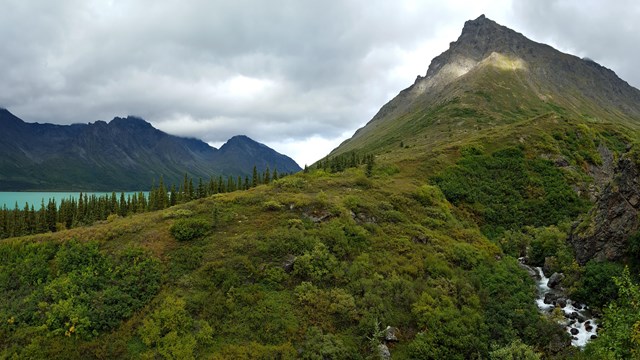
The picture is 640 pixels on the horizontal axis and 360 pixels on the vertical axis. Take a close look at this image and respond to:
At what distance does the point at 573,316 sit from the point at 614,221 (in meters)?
10.3

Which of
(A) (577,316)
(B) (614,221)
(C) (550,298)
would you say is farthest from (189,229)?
(B) (614,221)

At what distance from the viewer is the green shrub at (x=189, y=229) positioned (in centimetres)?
3425

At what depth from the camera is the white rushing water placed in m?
26.0

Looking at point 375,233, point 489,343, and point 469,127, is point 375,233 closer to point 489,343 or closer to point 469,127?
point 489,343

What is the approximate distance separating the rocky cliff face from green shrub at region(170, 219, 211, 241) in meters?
34.4

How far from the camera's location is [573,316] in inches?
1099

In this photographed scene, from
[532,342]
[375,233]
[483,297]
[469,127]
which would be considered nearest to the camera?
[532,342]

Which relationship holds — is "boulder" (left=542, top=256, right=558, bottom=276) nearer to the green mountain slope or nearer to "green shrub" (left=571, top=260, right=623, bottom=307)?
the green mountain slope

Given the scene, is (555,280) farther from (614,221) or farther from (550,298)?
(614,221)

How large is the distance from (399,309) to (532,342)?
9.09 m

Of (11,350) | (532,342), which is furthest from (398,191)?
(11,350)

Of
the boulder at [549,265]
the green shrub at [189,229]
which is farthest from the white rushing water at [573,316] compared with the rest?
the green shrub at [189,229]

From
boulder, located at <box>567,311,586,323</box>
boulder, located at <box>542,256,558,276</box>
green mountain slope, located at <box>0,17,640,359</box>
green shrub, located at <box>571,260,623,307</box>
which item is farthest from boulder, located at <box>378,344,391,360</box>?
boulder, located at <box>542,256,558,276</box>

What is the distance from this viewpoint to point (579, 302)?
29.6 metres
